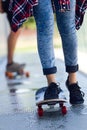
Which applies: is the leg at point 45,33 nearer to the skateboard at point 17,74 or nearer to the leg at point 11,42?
the skateboard at point 17,74

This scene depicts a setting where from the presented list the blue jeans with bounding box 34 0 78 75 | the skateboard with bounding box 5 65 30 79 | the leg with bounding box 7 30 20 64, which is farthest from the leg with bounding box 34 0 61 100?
the leg with bounding box 7 30 20 64

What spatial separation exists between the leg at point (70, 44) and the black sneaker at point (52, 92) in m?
0.23

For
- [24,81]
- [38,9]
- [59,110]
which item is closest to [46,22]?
[38,9]

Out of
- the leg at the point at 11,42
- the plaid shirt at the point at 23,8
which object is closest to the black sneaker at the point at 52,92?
the plaid shirt at the point at 23,8

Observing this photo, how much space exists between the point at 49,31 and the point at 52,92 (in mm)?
474

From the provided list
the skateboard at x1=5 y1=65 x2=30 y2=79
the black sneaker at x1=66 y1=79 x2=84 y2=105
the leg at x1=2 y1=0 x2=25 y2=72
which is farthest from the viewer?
the leg at x1=2 y1=0 x2=25 y2=72

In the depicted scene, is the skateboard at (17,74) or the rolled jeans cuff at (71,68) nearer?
the rolled jeans cuff at (71,68)

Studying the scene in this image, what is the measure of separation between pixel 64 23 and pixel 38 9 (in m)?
0.26

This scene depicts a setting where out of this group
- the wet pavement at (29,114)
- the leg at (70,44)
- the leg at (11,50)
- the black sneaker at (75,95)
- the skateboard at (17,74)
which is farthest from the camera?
the leg at (11,50)

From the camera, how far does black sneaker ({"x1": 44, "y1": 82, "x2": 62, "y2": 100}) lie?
13.1 feet

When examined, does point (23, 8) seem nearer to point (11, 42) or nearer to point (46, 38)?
point (46, 38)

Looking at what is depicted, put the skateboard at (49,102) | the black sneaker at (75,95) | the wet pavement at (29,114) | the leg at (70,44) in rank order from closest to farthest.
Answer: the wet pavement at (29,114) < the skateboard at (49,102) < the leg at (70,44) < the black sneaker at (75,95)

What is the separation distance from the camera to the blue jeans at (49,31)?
4.03m

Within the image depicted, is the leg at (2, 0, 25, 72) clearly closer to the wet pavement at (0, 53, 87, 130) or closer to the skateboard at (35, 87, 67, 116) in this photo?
the wet pavement at (0, 53, 87, 130)
